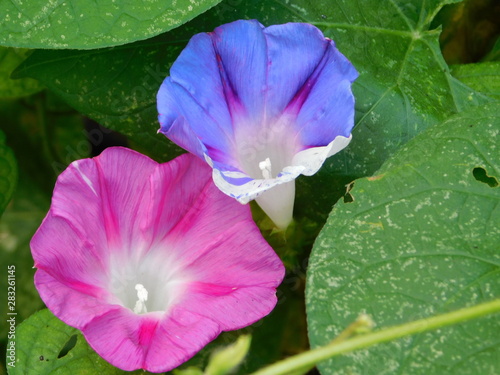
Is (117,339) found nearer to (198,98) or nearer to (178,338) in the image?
(178,338)

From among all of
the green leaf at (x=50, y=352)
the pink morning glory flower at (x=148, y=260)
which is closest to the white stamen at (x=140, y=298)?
the pink morning glory flower at (x=148, y=260)

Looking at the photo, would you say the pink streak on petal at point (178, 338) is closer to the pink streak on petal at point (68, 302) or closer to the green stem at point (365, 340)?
the pink streak on petal at point (68, 302)

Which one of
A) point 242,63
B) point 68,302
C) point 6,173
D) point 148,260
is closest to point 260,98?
point 242,63

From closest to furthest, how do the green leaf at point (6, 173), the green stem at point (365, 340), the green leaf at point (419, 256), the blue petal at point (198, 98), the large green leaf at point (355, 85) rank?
the green stem at point (365, 340) < the green leaf at point (419, 256) < the blue petal at point (198, 98) < the large green leaf at point (355, 85) < the green leaf at point (6, 173)

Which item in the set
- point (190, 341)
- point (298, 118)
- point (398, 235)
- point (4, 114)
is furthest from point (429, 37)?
point (4, 114)

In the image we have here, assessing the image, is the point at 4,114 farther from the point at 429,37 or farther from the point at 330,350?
the point at 330,350

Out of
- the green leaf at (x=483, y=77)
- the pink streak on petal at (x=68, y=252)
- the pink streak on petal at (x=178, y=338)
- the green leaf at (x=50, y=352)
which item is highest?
the pink streak on petal at (x=68, y=252)

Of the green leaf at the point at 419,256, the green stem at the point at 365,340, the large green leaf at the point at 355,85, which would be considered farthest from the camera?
the large green leaf at the point at 355,85

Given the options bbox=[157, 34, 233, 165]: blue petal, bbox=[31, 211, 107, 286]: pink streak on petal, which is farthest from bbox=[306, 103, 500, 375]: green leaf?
bbox=[31, 211, 107, 286]: pink streak on petal
